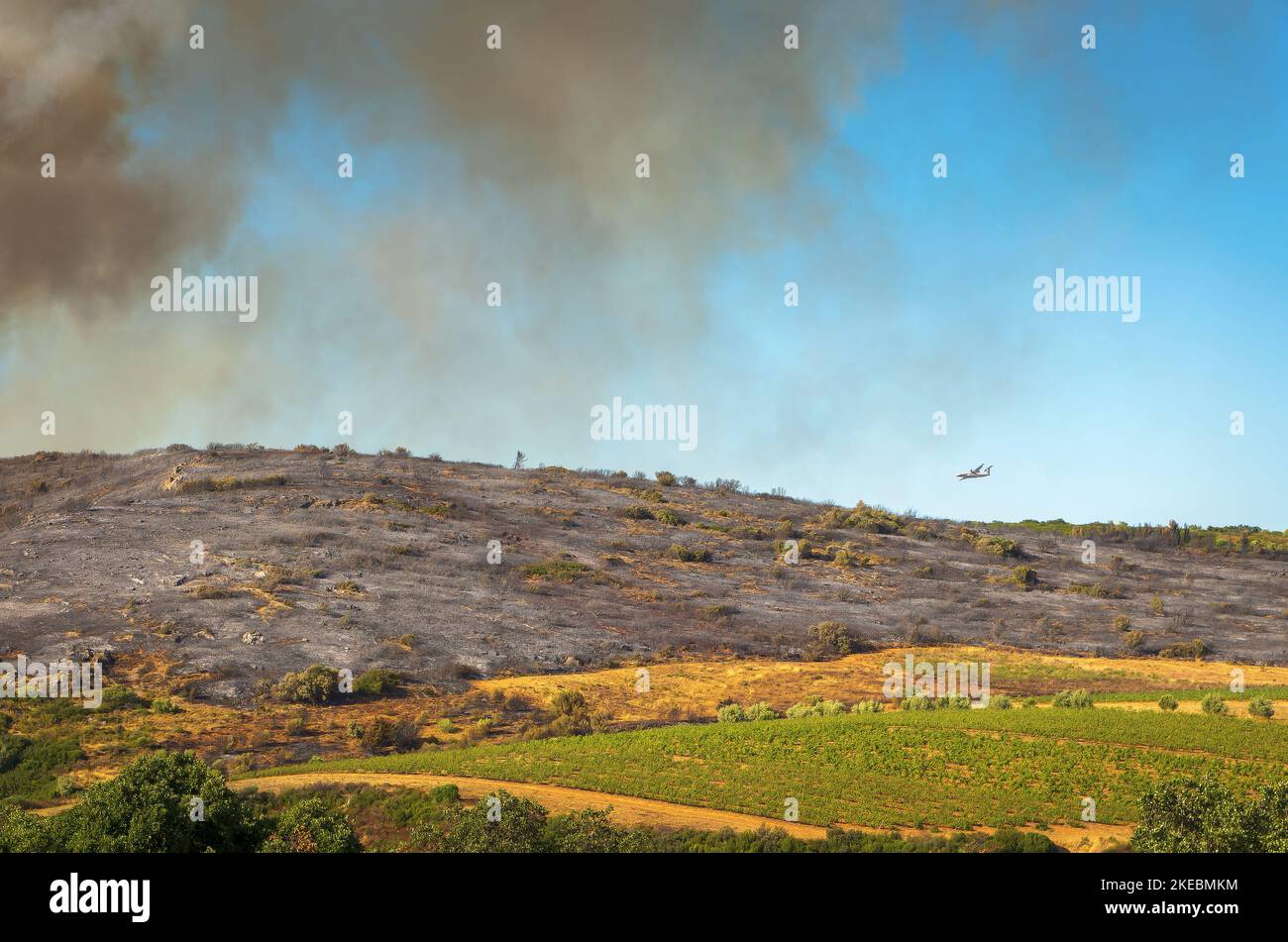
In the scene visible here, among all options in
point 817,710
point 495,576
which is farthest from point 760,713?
point 495,576

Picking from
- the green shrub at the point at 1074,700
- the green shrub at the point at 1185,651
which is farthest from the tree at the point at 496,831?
the green shrub at the point at 1185,651

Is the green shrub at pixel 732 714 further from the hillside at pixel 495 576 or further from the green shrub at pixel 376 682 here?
the green shrub at pixel 376 682

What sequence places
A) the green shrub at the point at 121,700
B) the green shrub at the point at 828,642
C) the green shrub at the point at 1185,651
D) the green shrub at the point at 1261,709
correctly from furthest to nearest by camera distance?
the green shrub at the point at 1185,651 → the green shrub at the point at 828,642 → the green shrub at the point at 1261,709 → the green shrub at the point at 121,700

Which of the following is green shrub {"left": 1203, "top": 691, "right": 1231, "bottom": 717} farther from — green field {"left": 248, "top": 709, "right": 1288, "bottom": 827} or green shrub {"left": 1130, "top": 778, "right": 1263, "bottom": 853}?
green shrub {"left": 1130, "top": 778, "right": 1263, "bottom": 853}

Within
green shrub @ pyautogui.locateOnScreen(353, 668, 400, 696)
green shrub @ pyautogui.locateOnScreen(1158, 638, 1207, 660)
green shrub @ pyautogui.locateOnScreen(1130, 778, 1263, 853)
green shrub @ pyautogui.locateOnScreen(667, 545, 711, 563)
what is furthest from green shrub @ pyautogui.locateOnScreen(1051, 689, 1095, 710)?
green shrub @ pyautogui.locateOnScreen(667, 545, 711, 563)
